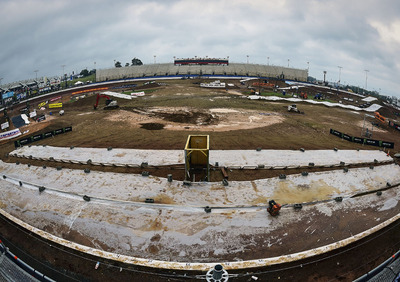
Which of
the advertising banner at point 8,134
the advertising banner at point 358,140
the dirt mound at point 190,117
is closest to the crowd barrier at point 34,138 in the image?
the advertising banner at point 8,134

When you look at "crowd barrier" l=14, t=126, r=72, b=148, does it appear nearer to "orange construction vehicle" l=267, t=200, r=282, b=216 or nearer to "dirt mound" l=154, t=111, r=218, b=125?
"dirt mound" l=154, t=111, r=218, b=125

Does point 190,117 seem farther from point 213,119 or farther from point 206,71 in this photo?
point 206,71

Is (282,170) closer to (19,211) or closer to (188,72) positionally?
(19,211)

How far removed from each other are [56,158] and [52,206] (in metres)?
8.90

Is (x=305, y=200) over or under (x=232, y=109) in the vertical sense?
under

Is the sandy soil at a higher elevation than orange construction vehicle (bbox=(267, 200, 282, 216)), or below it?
higher

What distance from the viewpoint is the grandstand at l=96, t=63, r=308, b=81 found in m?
113

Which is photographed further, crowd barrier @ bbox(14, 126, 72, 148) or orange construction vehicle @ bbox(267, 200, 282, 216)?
crowd barrier @ bbox(14, 126, 72, 148)

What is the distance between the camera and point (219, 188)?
60.0ft

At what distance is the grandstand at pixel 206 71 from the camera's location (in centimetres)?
11269

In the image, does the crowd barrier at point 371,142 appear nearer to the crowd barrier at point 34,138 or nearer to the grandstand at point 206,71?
the crowd barrier at point 34,138

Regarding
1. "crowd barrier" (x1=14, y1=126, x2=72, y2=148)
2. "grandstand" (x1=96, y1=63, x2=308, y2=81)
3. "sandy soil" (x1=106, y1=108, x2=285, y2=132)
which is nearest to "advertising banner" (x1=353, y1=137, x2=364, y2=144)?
"sandy soil" (x1=106, y1=108, x2=285, y2=132)

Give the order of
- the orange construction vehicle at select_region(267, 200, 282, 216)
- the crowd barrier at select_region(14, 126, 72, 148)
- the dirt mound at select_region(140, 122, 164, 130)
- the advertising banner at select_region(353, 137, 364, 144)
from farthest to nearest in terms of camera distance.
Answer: the dirt mound at select_region(140, 122, 164, 130)
the crowd barrier at select_region(14, 126, 72, 148)
the advertising banner at select_region(353, 137, 364, 144)
the orange construction vehicle at select_region(267, 200, 282, 216)

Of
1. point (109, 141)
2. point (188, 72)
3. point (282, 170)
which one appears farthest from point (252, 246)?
point (188, 72)
